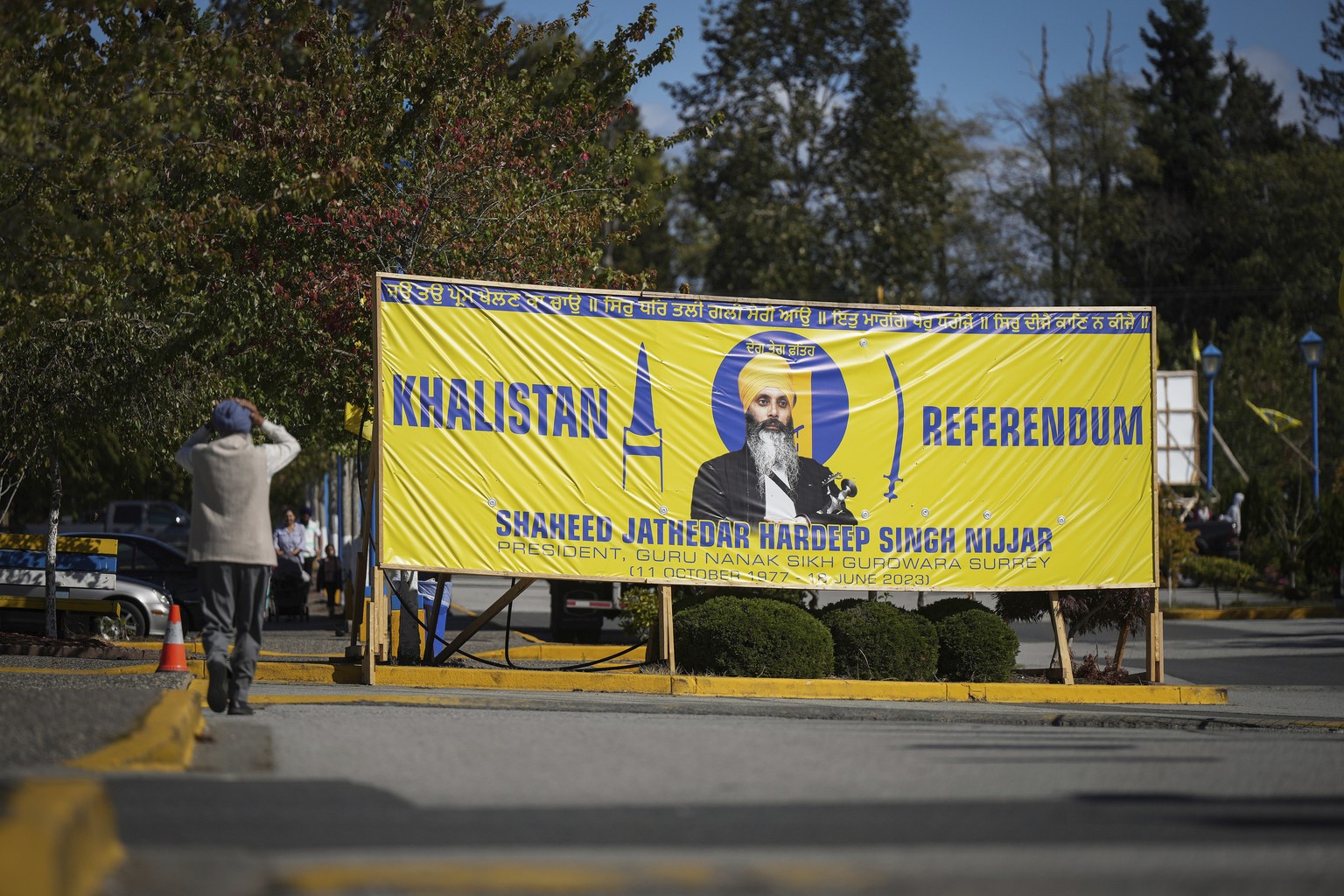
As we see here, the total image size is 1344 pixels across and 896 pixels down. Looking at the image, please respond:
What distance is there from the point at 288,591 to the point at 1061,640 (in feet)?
45.8

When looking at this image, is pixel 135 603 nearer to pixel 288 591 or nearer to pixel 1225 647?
pixel 288 591

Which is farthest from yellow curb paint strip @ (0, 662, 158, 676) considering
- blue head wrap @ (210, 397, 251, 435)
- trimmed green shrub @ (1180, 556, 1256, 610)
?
trimmed green shrub @ (1180, 556, 1256, 610)

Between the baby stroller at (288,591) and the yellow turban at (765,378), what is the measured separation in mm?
12261

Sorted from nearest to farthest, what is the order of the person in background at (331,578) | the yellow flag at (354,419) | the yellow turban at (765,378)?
1. the yellow turban at (765,378)
2. the yellow flag at (354,419)
3. the person in background at (331,578)

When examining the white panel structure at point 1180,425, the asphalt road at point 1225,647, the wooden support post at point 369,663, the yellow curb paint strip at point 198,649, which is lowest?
the asphalt road at point 1225,647

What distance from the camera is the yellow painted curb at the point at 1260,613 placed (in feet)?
84.2

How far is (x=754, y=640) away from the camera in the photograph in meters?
12.9

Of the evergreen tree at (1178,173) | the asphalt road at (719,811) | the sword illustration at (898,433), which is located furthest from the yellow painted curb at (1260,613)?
the evergreen tree at (1178,173)

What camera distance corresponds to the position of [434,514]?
510 inches

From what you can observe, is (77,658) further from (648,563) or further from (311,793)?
(311,793)

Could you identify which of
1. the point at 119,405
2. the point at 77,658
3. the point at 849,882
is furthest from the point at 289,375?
the point at 849,882

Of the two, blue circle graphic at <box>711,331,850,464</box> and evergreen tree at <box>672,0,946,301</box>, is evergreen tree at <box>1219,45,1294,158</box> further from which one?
blue circle graphic at <box>711,331,850,464</box>

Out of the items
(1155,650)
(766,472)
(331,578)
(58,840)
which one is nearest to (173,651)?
(766,472)

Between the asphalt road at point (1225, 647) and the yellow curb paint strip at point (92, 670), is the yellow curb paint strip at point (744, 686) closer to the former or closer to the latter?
the yellow curb paint strip at point (92, 670)
